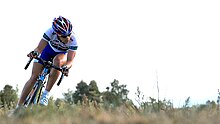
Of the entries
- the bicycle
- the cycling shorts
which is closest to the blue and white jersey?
the cycling shorts

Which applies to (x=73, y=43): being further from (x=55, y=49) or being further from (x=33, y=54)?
(x=33, y=54)

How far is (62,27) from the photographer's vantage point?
9.24 meters

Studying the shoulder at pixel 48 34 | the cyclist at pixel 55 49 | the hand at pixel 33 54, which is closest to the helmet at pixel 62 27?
the cyclist at pixel 55 49

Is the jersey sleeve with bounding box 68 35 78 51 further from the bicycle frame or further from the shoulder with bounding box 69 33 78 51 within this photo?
the bicycle frame

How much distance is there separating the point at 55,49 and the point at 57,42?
0.14m

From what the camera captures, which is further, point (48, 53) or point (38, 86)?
point (48, 53)

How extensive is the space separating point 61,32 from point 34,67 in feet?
2.94

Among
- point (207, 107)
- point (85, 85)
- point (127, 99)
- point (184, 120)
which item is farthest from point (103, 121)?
point (85, 85)

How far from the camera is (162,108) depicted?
23.5 feet

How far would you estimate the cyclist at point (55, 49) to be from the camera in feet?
30.5

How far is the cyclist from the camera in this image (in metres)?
9.30

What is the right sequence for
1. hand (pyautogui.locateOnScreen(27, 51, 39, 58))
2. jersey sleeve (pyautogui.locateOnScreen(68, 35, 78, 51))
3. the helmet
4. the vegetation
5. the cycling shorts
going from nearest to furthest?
the vegetation → hand (pyautogui.locateOnScreen(27, 51, 39, 58)) → the helmet → jersey sleeve (pyautogui.locateOnScreen(68, 35, 78, 51)) → the cycling shorts

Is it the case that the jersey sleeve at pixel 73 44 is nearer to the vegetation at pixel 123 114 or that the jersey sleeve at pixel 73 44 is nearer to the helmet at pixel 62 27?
the helmet at pixel 62 27

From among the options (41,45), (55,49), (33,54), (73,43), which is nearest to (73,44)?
(73,43)
